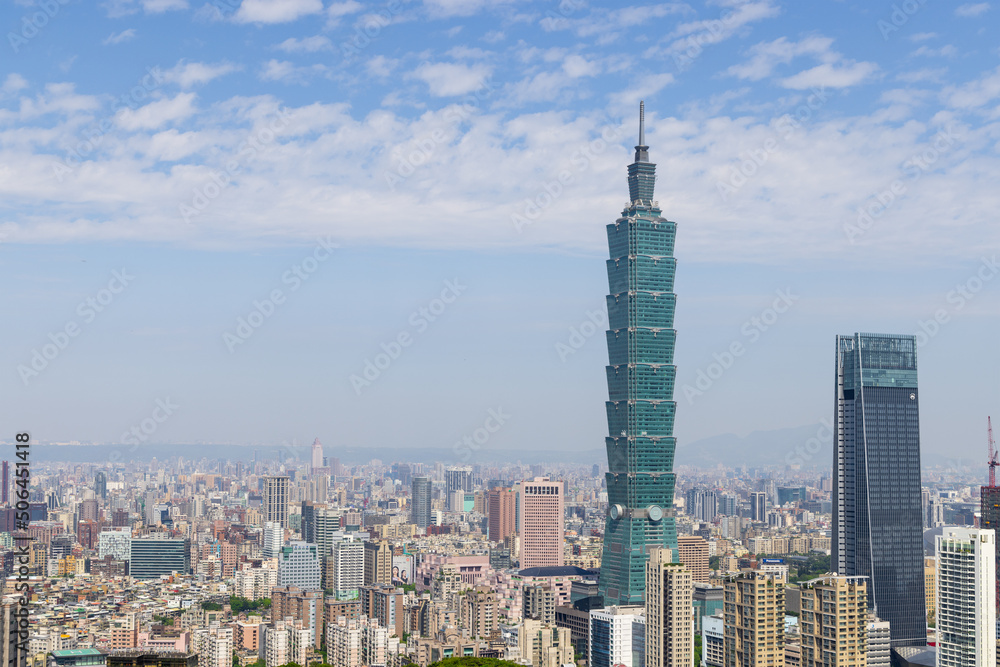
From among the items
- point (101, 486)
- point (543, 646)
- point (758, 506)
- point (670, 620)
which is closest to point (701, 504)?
point (758, 506)

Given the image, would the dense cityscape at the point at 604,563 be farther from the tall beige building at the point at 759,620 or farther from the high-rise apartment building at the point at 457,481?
the high-rise apartment building at the point at 457,481

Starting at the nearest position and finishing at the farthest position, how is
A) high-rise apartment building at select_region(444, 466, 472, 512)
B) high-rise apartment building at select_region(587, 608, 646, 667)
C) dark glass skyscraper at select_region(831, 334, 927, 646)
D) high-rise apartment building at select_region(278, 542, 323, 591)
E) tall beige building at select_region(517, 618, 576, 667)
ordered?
tall beige building at select_region(517, 618, 576, 667) → high-rise apartment building at select_region(587, 608, 646, 667) → dark glass skyscraper at select_region(831, 334, 927, 646) → high-rise apartment building at select_region(278, 542, 323, 591) → high-rise apartment building at select_region(444, 466, 472, 512)

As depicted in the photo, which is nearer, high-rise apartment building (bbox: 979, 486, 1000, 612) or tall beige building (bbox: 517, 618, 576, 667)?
tall beige building (bbox: 517, 618, 576, 667)

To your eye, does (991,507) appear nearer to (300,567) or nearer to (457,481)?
(300,567)

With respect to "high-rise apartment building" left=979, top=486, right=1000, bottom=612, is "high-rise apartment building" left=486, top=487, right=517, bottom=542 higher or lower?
lower

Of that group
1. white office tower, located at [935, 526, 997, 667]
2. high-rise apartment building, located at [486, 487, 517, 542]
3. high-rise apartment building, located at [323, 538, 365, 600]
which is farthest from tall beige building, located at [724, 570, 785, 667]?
high-rise apartment building, located at [486, 487, 517, 542]

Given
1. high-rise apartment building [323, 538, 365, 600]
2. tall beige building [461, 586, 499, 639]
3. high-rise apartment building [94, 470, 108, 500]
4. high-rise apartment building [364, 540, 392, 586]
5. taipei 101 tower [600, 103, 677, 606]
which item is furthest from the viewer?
high-rise apartment building [94, 470, 108, 500]

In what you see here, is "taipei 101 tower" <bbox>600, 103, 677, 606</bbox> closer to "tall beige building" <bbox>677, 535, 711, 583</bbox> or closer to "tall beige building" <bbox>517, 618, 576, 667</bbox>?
"tall beige building" <bbox>677, 535, 711, 583</bbox>
